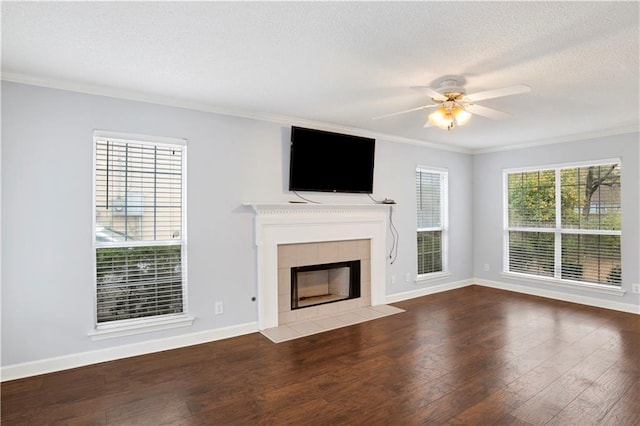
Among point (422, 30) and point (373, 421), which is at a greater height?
point (422, 30)

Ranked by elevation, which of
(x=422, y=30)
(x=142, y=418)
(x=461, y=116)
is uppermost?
(x=422, y=30)

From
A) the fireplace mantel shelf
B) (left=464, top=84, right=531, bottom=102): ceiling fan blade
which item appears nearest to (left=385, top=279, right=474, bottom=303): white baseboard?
the fireplace mantel shelf

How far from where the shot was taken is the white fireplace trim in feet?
13.0

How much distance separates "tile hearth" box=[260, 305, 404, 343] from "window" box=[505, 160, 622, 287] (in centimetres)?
262

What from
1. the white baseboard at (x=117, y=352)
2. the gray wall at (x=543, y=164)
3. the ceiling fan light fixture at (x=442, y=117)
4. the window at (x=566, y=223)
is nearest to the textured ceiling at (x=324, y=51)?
the ceiling fan light fixture at (x=442, y=117)

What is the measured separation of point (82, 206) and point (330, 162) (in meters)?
2.63

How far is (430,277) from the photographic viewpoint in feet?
18.6

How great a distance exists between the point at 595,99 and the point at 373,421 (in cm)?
358

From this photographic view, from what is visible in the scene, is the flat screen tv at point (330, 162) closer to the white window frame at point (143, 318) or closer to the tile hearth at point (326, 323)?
the white window frame at point (143, 318)

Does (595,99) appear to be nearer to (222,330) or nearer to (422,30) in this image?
(422,30)

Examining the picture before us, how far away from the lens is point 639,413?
2.32 metres

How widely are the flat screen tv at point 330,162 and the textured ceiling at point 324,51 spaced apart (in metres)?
0.56

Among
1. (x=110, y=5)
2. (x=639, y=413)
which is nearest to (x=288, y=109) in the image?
(x=110, y=5)

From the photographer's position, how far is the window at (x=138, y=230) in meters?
3.20
